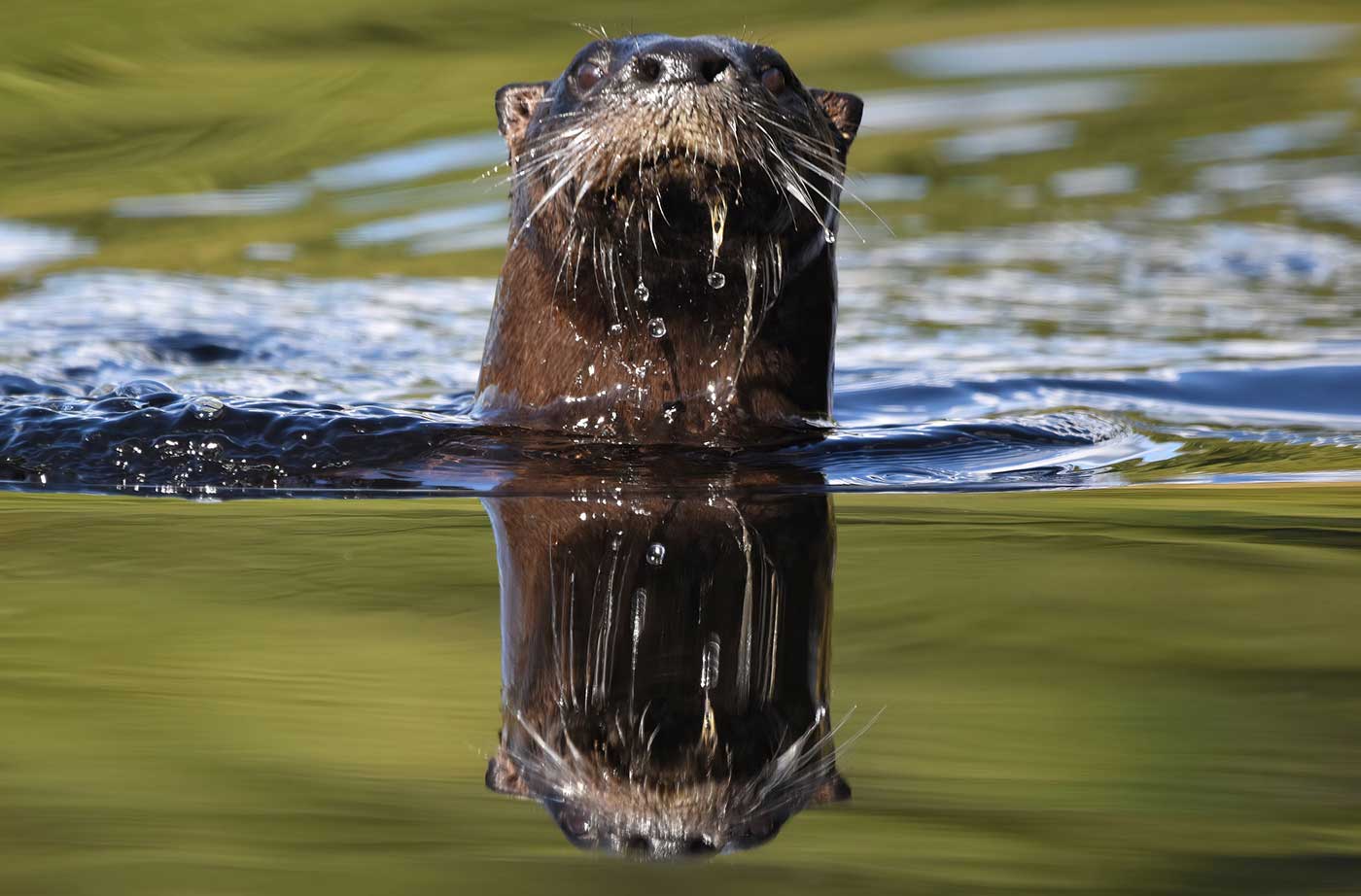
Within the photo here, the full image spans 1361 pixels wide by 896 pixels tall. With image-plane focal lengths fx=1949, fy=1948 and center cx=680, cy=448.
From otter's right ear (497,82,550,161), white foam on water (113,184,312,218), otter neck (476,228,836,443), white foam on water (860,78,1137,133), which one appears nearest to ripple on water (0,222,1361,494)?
otter neck (476,228,836,443)

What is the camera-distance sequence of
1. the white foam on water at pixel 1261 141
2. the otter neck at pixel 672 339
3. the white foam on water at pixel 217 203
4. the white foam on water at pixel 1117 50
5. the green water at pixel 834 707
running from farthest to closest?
the white foam on water at pixel 1117 50 → the white foam on water at pixel 1261 141 → the white foam on water at pixel 217 203 → the otter neck at pixel 672 339 → the green water at pixel 834 707

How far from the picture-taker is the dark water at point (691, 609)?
1838 mm

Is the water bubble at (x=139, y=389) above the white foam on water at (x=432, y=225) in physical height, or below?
below

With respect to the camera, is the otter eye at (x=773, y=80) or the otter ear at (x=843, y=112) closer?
the otter eye at (x=773, y=80)

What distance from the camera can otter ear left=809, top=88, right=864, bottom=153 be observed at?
15.4 feet

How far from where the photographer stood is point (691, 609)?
2664 millimetres

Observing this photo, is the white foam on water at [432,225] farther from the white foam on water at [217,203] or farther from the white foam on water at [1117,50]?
the white foam on water at [1117,50]

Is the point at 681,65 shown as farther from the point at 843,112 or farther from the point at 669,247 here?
the point at 843,112

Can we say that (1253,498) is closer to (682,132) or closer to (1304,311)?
(682,132)

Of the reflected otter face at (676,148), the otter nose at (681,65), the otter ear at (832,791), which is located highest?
the otter nose at (681,65)

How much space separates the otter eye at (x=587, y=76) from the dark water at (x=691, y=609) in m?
0.78

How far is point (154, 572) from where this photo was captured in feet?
9.71

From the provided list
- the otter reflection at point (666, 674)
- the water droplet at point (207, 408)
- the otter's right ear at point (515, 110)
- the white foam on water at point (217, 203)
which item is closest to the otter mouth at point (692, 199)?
the otter's right ear at point (515, 110)

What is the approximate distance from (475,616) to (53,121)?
25.7 ft
